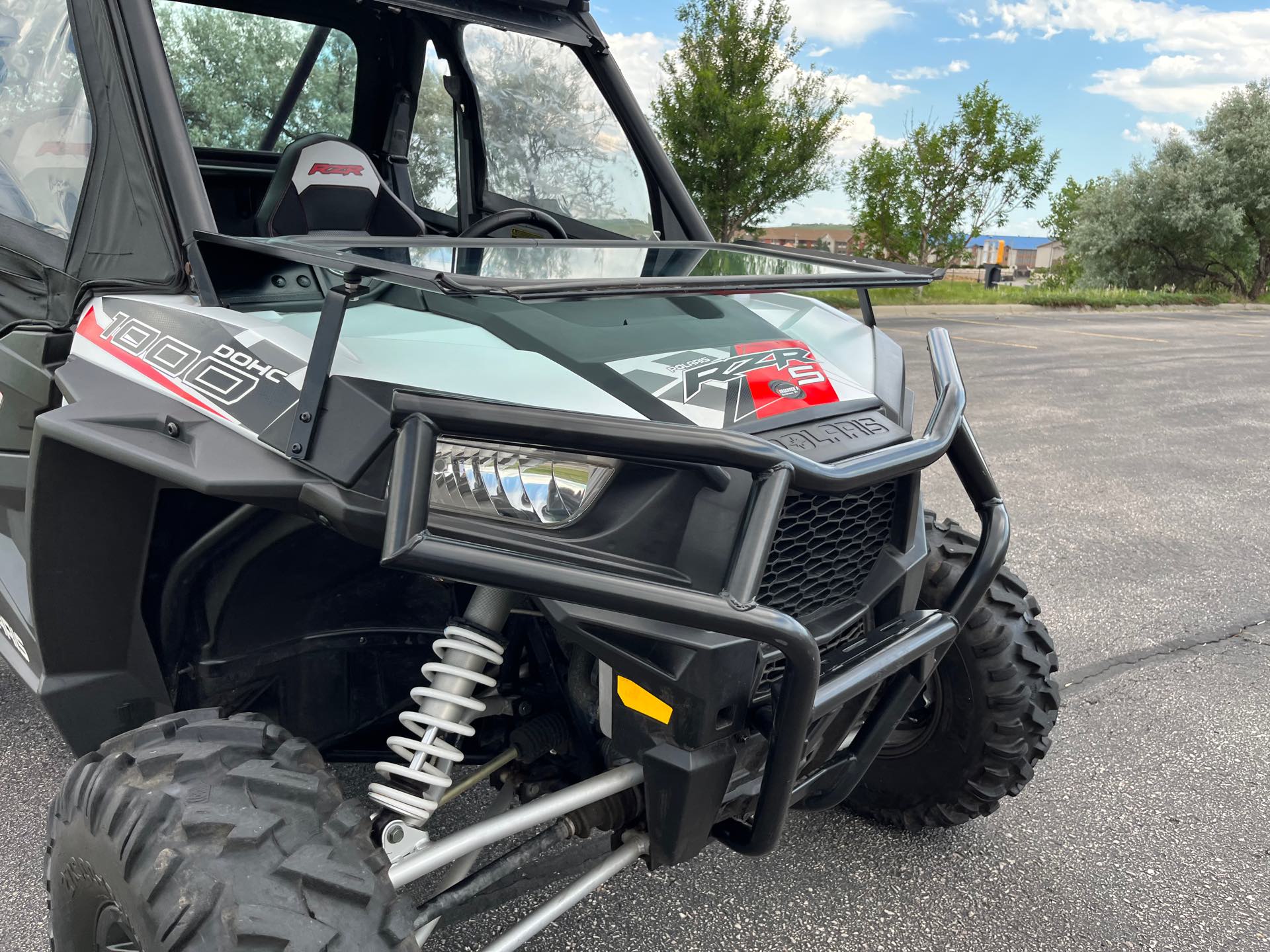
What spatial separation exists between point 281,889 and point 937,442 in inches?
48.1

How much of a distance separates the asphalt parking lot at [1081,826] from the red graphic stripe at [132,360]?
1.05 m

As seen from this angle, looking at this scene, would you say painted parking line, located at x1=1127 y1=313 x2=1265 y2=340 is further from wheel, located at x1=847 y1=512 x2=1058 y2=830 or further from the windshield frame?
the windshield frame

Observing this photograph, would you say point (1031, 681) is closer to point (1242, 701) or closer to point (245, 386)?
point (1242, 701)

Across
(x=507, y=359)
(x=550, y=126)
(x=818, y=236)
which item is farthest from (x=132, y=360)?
(x=818, y=236)

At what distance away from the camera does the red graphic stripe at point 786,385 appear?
174 cm

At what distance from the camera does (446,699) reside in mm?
1664

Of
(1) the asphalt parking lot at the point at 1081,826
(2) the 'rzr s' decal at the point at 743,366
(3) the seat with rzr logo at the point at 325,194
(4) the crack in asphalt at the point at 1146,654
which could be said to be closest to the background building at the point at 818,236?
(1) the asphalt parking lot at the point at 1081,826

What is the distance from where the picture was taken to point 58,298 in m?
2.19

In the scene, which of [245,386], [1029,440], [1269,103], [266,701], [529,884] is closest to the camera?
[245,386]

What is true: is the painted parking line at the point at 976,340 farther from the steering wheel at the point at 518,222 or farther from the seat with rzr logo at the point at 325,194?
the seat with rzr logo at the point at 325,194

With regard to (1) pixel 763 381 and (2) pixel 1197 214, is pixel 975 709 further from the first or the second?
(2) pixel 1197 214

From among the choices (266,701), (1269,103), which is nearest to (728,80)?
(266,701)

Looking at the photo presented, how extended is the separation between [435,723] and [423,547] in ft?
1.19

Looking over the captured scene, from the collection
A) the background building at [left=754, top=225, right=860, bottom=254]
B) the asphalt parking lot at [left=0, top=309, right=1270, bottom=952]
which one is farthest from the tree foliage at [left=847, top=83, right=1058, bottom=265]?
the asphalt parking lot at [left=0, top=309, right=1270, bottom=952]
